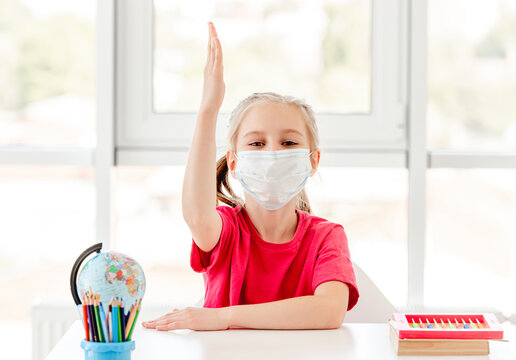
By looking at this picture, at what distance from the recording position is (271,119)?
160 centimetres

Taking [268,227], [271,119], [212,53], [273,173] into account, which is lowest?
[268,227]

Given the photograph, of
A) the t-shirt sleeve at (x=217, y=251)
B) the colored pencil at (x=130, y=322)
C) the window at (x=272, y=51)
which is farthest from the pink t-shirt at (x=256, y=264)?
the window at (x=272, y=51)

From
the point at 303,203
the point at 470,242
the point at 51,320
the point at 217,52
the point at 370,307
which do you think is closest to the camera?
the point at 217,52

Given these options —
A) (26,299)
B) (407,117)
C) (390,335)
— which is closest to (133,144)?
(26,299)

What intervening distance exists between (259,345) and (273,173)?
485mm

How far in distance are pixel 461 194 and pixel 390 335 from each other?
1.39 m

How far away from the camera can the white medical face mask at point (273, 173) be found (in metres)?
1.55

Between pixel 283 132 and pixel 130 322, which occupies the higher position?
pixel 283 132

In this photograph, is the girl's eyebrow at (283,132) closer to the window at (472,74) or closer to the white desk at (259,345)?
the white desk at (259,345)

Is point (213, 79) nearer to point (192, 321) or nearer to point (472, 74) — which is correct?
point (192, 321)

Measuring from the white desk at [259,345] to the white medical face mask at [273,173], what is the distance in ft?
1.29

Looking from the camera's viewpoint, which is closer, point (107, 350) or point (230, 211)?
point (107, 350)

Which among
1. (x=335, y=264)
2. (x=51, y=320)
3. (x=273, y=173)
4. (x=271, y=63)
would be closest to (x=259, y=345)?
(x=335, y=264)

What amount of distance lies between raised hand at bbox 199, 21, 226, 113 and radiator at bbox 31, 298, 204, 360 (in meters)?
1.07
